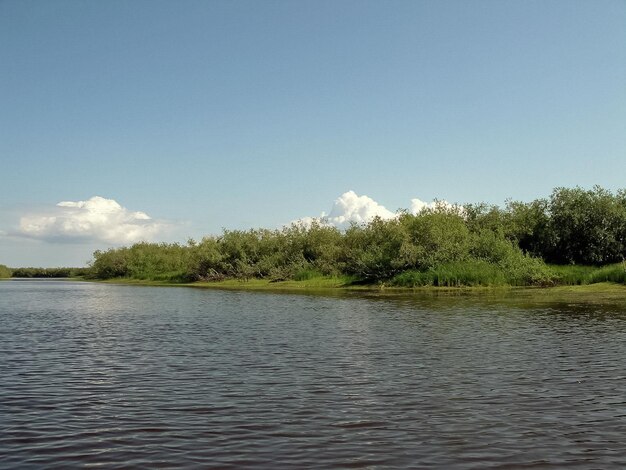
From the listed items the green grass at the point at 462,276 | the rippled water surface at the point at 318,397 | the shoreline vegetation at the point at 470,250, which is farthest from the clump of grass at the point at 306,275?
the rippled water surface at the point at 318,397

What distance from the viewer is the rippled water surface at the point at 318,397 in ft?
37.8

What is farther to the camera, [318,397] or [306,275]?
[306,275]

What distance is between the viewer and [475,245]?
240ft

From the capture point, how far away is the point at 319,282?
86750 mm

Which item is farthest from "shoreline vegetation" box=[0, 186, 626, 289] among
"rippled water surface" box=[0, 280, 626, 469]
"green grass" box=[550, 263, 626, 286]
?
"rippled water surface" box=[0, 280, 626, 469]

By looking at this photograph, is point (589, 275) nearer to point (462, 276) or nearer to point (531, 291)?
point (531, 291)

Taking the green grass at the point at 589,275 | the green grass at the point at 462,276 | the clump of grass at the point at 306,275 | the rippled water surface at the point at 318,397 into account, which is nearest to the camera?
the rippled water surface at the point at 318,397

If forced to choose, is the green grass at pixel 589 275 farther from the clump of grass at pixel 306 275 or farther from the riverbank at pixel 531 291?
the clump of grass at pixel 306 275

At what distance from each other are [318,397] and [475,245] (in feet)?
199

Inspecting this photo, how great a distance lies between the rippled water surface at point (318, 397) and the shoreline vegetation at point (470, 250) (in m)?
37.7

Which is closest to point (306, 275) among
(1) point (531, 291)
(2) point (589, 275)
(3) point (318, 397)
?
(1) point (531, 291)

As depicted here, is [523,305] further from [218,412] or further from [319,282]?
[319,282]

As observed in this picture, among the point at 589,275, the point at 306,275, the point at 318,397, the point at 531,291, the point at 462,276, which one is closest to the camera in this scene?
the point at 318,397

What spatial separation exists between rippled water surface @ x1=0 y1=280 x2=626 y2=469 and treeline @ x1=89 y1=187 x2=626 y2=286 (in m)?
38.2
